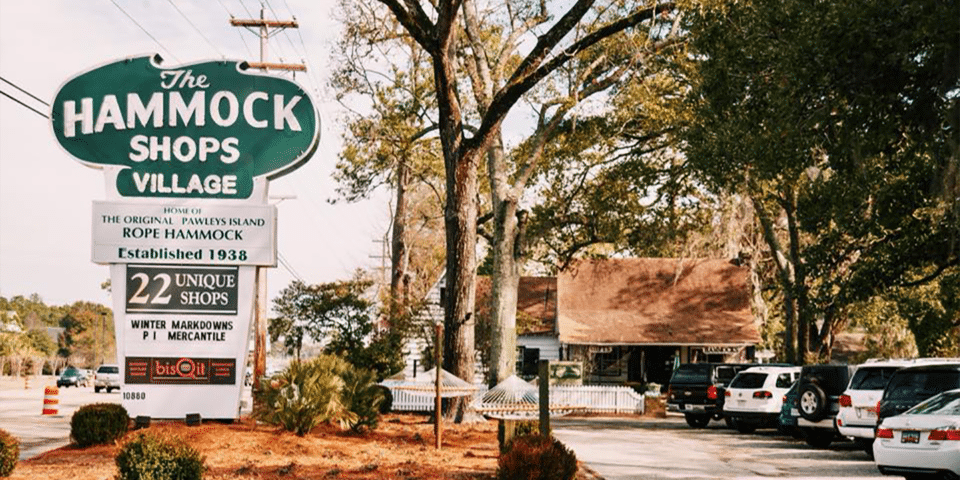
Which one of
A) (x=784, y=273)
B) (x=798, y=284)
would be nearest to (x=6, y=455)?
(x=798, y=284)

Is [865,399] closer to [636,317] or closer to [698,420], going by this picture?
[698,420]

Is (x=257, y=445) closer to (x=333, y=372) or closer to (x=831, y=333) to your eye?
(x=333, y=372)

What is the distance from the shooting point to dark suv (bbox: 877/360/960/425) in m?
18.3

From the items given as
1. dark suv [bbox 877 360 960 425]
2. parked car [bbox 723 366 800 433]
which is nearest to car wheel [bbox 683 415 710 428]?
parked car [bbox 723 366 800 433]

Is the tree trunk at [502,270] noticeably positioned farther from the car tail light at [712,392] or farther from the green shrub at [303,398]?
the green shrub at [303,398]

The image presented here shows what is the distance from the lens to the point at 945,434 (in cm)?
1484

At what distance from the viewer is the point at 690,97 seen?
87.4ft

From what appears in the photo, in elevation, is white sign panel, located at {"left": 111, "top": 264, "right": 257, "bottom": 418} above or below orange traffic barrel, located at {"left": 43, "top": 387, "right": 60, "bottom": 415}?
above

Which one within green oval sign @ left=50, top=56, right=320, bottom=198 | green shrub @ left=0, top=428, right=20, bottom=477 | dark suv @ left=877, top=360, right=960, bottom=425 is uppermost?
green oval sign @ left=50, top=56, right=320, bottom=198

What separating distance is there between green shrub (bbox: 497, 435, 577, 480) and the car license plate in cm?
478

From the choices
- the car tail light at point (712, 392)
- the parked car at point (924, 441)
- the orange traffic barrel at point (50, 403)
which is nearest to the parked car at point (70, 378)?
the orange traffic barrel at point (50, 403)

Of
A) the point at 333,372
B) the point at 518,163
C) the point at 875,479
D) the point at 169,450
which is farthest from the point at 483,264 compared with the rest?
the point at 169,450

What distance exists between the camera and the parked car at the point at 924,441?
14.8 metres

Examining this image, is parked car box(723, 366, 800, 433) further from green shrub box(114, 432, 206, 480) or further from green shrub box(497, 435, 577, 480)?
green shrub box(114, 432, 206, 480)
